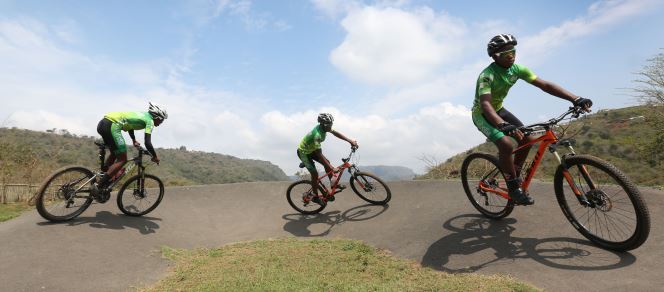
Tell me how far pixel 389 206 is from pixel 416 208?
759 mm

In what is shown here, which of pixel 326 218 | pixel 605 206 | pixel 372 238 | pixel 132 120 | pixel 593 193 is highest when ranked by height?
pixel 132 120

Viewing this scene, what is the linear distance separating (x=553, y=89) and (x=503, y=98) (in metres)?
0.67

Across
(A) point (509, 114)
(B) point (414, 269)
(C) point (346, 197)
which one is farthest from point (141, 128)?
(A) point (509, 114)

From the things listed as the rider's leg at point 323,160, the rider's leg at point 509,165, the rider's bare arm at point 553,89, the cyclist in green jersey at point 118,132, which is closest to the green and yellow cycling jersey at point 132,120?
the cyclist in green jersey at point 118,132

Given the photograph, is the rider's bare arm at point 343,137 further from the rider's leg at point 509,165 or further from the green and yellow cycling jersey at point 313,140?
the rider's leg at point 509,165

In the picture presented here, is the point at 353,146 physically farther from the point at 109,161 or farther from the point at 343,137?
the point at 109,161

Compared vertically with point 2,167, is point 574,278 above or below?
below

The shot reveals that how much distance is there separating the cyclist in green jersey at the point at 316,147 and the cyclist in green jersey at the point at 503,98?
3.46 m

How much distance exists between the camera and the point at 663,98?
2481 centimetres

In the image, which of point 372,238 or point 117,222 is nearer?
point 372,238

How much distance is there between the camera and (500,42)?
5070mm

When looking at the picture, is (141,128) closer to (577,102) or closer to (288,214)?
(288,214)

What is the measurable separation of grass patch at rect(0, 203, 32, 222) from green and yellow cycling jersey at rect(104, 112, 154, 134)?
3129 millimetres

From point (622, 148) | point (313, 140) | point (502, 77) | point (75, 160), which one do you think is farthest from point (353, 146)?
A: point (75, 160)
